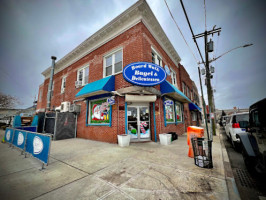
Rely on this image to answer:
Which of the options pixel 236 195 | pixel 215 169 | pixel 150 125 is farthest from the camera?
pixel 150 125

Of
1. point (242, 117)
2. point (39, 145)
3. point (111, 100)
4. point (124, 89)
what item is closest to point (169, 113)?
point (242, 117)

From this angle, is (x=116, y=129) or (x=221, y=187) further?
(x=116, y=129)

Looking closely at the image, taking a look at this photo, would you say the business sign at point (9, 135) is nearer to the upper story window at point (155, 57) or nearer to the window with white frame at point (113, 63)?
the window with white frame at point (113, 63)

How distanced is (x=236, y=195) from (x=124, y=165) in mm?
2817

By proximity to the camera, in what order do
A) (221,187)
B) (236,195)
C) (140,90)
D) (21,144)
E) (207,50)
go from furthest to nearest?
1. (207,50)
2. (140,90)
3. (21,144)
4. (221,187)
5. (236,195)

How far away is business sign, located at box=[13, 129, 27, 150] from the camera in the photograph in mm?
4710

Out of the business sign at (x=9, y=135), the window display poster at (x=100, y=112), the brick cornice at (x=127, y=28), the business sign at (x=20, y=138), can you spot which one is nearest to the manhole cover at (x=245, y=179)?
the window display poster at (x=100, y=112)

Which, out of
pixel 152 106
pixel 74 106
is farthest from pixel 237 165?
pixel 74 106

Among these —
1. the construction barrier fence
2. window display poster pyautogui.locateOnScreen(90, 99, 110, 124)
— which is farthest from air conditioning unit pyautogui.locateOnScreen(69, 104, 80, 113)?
the construction barrier fence

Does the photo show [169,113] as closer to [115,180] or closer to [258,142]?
[258,142]

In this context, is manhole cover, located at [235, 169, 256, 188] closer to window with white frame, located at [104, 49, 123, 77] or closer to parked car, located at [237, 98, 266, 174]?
parked car, located at [237, 98, 266, 174]

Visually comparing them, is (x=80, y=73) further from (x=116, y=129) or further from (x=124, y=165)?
(x=124, y=165)

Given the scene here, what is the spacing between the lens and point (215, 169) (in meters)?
3.34

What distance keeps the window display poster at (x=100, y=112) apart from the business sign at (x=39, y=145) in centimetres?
403
